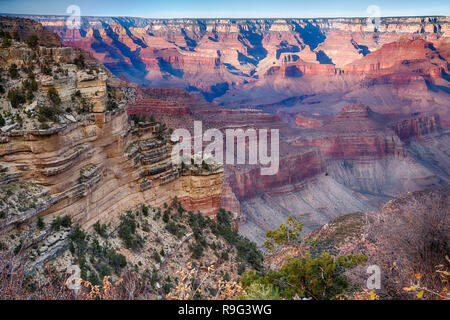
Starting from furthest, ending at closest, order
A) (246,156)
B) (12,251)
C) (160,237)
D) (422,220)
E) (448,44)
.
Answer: (448,44)
(246,156)
(160,237)
(422,220)
(12,251)

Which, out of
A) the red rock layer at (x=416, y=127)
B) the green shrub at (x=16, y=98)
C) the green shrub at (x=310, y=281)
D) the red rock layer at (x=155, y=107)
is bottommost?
the red rock layer at (x=416, y=127)

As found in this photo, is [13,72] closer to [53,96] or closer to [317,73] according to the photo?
[53,96]

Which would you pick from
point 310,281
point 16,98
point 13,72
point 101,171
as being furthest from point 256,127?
point 310,281

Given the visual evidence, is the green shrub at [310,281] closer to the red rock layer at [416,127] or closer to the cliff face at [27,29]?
the cliff face at [27,29]

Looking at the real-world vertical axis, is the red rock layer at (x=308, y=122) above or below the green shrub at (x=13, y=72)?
below

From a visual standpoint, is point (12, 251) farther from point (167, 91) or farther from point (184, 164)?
point (167, 91)

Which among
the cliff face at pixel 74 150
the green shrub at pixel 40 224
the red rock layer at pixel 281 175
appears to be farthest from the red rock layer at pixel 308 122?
the green shrub at pixel 40 224

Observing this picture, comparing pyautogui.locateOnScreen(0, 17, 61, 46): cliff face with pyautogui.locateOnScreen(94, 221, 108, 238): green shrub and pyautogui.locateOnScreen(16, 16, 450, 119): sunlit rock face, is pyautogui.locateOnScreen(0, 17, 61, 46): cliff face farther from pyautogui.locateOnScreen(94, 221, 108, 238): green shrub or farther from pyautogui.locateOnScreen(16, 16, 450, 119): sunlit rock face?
pyautogui.locateOnScreen(16, 16, 450, 119): sunlit rock face

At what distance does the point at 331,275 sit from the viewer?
47.6ft

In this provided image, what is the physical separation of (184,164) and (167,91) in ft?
242

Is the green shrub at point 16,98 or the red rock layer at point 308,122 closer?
the green shrub at point 16,98

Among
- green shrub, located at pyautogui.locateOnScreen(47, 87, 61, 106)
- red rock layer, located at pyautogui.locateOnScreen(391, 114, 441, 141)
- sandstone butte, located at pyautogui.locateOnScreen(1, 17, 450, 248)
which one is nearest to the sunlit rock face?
sandstone butte, located at pyautogui.locateOnScreen(1, 17, 450, 248)

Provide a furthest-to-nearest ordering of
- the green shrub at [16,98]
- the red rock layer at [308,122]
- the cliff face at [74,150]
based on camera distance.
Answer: the red rock layer at [308,122] → the green shrub at [16,98] → the cliff face at [74,150]
